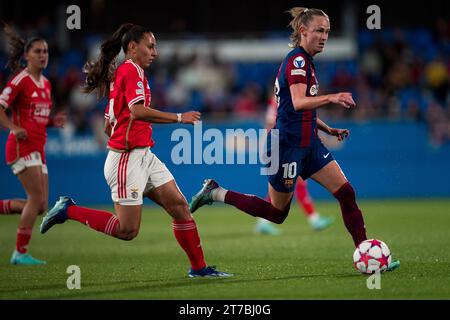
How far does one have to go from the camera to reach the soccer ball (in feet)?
26.7

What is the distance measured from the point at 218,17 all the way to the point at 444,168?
862 centimetres

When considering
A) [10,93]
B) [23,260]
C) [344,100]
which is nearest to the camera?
[344,100]

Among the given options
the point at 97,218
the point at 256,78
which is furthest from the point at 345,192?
the point at 256,78

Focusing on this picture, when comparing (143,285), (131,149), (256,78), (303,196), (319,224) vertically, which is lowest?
(143,285)

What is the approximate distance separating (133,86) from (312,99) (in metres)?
1.72

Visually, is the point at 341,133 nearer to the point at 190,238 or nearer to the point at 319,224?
the point at 190,238

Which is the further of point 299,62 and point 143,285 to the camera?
point 299,62

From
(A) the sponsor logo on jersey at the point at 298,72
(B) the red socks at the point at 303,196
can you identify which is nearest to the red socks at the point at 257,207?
(A) the sponsor logo on jersey at the point at 298,72

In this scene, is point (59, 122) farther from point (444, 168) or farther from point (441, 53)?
point (441, 53)

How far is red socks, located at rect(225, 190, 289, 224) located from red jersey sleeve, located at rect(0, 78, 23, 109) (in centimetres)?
317

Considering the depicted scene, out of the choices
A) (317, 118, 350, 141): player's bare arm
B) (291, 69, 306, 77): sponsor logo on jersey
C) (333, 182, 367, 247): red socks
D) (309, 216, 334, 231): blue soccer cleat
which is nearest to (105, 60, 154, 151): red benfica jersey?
(291, 69, 306, 77): sponsor logo on jersey

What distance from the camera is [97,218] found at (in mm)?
8477

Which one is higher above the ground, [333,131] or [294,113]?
[294,113]

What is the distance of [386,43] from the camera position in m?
23.6
